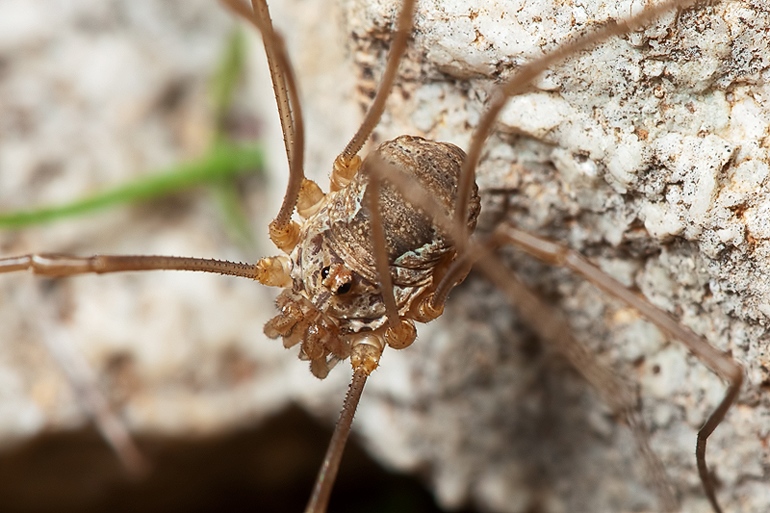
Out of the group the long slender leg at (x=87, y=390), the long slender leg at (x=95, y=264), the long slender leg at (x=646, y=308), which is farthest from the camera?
the long slender leg at (x=87, y=390)

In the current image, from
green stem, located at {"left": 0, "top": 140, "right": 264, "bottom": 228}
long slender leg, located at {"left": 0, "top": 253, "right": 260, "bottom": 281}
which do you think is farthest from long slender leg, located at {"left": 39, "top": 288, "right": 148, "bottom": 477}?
long slender leg, located at {"left": 0, "top": 253, "right": 260, "bottom": 281}

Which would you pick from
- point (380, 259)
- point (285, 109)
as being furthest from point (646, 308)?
point (285, 109)

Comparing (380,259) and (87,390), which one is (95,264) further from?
(87,390)

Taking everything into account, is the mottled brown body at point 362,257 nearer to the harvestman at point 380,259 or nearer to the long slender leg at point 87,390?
the harvestman at point 380,259

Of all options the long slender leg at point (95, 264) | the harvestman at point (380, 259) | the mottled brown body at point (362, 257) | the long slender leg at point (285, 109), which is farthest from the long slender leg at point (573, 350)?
the long slender leg at point (95, 264)

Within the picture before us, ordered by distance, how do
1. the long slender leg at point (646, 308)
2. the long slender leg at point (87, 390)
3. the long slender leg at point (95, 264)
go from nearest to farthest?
the long slender leg at point (646, 308), the long slender leg at point (95, 264), the long slender leg at point (87, 390)

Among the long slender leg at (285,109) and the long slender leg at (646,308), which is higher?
the long slender leg at (285,109)
